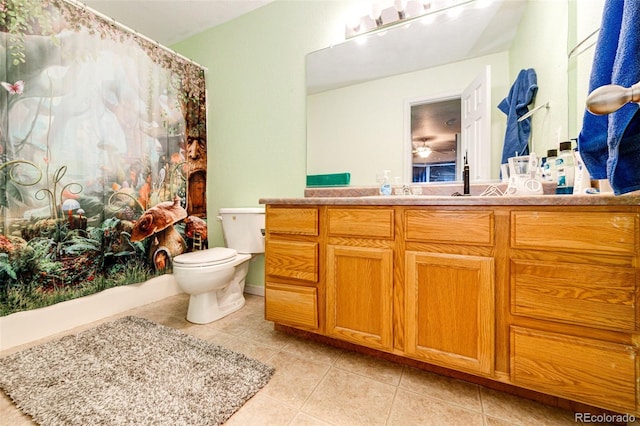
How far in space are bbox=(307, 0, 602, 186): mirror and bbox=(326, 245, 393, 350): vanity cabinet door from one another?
0.70 meters

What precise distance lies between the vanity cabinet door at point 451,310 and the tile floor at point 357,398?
0.15 meters

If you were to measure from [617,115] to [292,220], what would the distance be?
3.92 feet

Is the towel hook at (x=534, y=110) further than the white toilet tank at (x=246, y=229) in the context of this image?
No

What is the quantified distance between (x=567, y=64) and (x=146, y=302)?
3029mm

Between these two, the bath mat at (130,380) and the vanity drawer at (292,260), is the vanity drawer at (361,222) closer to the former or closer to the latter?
the vanity drawer at (292,260)

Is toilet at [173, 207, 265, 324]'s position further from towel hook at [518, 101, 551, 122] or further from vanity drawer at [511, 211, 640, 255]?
towel hook at [518, 101, 551, 122]

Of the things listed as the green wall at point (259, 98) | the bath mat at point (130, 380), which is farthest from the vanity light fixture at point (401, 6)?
the bath mat at point (130, 380)

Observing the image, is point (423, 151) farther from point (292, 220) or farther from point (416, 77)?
point (292, 220)

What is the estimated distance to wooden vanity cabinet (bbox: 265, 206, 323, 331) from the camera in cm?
133

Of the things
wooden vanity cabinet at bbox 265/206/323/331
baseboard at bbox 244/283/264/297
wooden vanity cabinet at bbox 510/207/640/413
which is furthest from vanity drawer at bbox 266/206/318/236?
baseboard at bbox 244/283/264/297

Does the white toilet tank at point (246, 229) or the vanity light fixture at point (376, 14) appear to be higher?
the vanity light fixture at point (376, 14)

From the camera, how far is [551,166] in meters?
1.24

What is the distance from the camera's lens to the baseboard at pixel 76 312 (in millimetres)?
1420

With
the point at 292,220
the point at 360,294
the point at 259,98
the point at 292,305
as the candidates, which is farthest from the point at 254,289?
the point at 259,98
